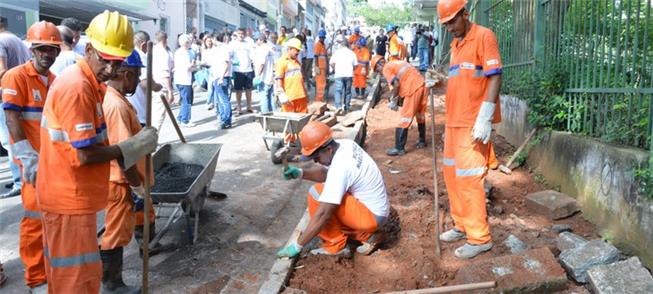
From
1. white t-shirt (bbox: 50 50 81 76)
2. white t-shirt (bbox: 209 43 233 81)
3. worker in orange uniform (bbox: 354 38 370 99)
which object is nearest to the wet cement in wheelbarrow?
white t-shirt (bbox: 50 50 81 76)

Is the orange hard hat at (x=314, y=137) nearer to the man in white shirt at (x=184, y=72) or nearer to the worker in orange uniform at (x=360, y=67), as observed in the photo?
the man in white shirt at (x=184, y=72)

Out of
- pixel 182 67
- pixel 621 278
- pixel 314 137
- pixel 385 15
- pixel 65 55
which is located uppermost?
pixel 385 15

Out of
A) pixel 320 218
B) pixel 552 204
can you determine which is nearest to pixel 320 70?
pixel 552 204

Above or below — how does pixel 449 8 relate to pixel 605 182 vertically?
above

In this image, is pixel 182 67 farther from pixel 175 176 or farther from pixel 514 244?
pixel 514 244

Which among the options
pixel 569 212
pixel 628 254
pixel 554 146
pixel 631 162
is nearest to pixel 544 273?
pixel 628 254

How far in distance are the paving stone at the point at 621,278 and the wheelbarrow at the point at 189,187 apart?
3.09 metres

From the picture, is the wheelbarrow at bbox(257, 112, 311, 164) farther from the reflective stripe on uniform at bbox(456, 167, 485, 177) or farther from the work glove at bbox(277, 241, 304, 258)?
the reflective stripe on uniform at bbox(456, 167, 485, 177)

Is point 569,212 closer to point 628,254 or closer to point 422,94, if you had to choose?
point 628,254

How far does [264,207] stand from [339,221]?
6.30 feet

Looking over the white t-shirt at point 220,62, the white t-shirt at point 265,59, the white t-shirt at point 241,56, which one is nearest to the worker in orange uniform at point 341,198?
the white t-shirt at point 220,62

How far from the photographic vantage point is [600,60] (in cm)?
480

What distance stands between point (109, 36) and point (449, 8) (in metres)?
2.63

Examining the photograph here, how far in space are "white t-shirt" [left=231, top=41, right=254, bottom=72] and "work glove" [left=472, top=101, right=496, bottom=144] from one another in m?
8.35
